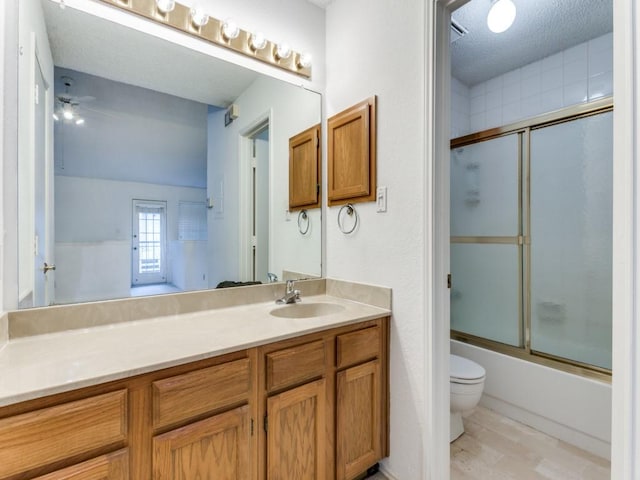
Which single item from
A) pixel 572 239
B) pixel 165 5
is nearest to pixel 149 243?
pixel 165 5

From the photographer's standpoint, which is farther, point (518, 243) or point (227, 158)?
point (518, 243)

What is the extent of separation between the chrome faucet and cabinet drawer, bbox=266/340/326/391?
461 millimetres

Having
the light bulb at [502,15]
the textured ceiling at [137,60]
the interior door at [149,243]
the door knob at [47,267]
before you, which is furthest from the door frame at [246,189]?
the light bulb at [502,15]

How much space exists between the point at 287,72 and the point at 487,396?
254 centimetres

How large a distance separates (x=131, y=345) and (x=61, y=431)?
0.93ft

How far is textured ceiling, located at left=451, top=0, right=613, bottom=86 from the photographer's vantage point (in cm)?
184

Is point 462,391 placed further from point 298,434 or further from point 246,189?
point 246,189

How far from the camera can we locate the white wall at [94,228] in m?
1.22

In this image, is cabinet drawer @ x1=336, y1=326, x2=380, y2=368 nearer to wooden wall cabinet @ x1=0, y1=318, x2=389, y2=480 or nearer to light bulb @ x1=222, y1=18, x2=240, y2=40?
wooden wall cabinet @ x1=0, y1=318, x2=389, y2=480

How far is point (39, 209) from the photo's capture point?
1.15 metres

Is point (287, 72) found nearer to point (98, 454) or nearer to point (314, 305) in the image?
point (314, 305)

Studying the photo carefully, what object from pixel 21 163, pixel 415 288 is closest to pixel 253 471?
pixel 415 288

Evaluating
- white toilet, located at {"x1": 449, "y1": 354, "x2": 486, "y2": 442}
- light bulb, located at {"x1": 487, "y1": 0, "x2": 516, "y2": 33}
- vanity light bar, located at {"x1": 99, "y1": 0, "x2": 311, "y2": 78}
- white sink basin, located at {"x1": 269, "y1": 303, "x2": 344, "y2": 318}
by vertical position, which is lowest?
white toilet, located at {"x1": 449, "y1": 354, "x2": 486, "y2": 442}

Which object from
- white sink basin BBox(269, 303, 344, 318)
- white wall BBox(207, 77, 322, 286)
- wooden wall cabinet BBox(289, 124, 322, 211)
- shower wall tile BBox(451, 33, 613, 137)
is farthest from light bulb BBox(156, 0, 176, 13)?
shower wall tile BBox(451, 33, 613, 137)
